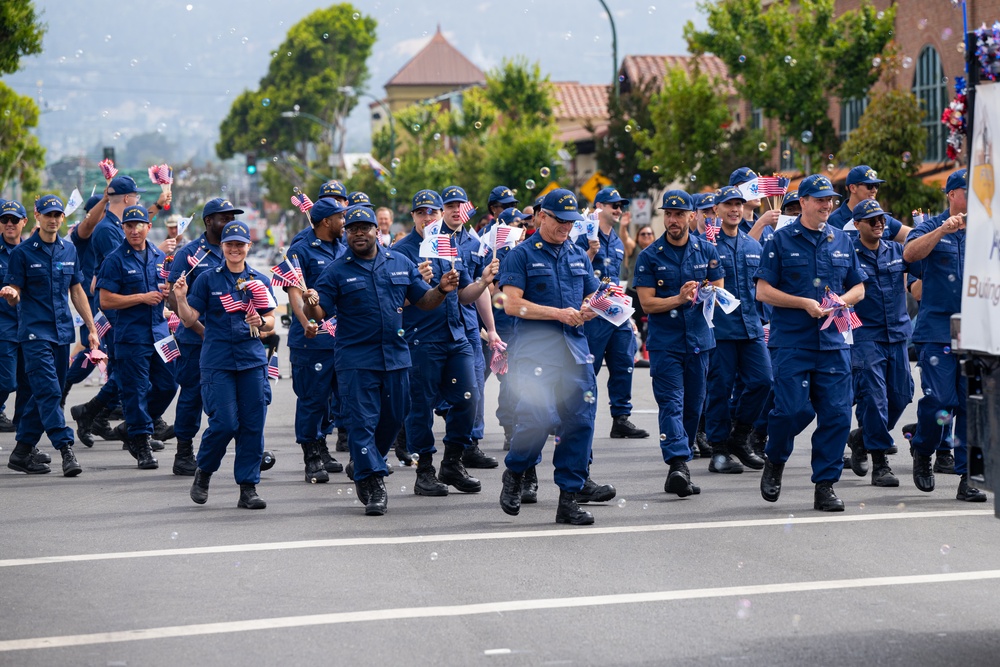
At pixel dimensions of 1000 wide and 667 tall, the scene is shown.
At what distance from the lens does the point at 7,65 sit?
26.3 m

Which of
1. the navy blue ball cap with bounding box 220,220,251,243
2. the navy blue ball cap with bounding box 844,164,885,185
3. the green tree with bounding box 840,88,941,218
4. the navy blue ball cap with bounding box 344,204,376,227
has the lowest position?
the navy blue ball cap with bounding box 220,220,251,243

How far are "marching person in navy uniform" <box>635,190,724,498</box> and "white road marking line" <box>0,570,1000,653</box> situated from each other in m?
2.92

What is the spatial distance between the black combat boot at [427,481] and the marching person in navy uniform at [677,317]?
63.2 inches

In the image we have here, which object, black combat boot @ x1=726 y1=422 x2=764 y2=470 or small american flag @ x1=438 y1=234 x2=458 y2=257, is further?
black combat boot @ x1=726 y1=422 x2=764 y2=470

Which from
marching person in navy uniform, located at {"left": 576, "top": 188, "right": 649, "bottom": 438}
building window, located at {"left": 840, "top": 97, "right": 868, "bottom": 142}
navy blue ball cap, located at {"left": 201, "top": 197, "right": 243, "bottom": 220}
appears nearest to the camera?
navy blue ball cap, located at {"left": 201, "top": 197, "right": 243, "bottom": 220}

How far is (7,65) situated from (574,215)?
19.7 meters

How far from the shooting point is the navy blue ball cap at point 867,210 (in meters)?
10.6

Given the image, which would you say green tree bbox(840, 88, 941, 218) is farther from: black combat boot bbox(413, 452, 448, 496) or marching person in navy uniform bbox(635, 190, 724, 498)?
black combat boot bbox(413, 452, 448, 496)

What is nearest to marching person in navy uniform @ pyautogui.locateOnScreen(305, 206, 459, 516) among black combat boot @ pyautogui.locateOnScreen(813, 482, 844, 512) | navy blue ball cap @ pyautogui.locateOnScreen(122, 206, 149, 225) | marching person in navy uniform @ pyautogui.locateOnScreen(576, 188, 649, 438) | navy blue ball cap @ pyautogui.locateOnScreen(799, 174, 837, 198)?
navy blue ball cap @ pyautogui.locateOnScreen(799, 174, 837, 198)

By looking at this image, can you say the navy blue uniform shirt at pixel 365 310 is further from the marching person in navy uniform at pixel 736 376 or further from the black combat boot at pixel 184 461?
the marching person in navy uniform at pixel 736 376

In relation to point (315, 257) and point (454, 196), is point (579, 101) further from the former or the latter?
point (315, 257)

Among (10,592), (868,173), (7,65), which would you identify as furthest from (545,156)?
(10,592)

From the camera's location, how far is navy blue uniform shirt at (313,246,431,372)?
9.76 metres

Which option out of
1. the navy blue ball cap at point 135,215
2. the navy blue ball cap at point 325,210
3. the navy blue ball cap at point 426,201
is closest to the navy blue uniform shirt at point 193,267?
the navy blue ball cap at point 325,210
